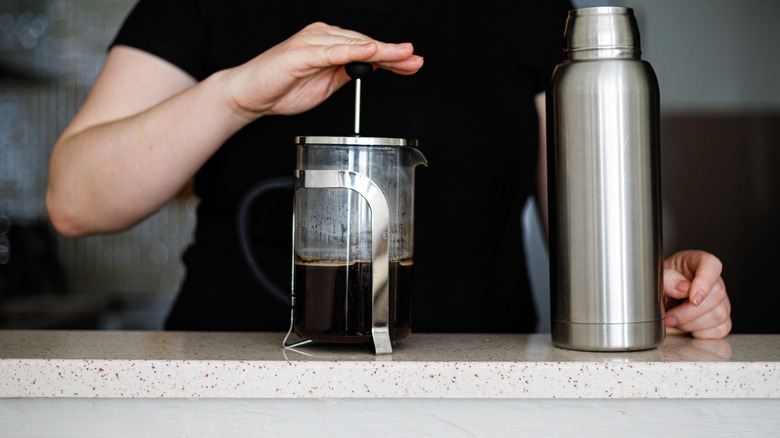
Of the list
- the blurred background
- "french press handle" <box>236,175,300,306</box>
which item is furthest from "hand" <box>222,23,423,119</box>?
the blurred background

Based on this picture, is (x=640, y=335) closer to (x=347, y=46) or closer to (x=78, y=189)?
(x=347, y=46)

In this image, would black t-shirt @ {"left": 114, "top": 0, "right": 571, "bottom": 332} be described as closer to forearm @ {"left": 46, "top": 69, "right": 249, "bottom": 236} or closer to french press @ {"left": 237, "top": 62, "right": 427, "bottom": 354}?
forearm @ {"left": 46, "top": 69, "right": 249, "bottom": 236}

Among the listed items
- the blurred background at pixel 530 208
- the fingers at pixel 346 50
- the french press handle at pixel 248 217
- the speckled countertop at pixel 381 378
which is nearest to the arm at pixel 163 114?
the fingers at pixel 346 50

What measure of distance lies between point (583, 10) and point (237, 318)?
2.31 feet

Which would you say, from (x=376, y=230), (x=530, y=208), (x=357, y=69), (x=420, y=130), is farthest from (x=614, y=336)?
(x=530, y=208)

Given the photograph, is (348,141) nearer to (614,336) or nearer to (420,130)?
(614,336)

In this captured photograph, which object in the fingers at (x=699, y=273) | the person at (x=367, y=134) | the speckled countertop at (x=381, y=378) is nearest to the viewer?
the speckled countertop at (x=381, y=378)

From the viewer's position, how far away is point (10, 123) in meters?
3.01

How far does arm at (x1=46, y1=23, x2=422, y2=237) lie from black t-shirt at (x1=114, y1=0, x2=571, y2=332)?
69 millimetres

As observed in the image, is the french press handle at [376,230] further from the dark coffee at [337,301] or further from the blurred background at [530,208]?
the blurred background at [530,208]

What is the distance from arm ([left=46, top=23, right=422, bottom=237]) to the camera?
2.65 ft

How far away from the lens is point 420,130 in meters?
1.20

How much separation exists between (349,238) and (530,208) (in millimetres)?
2313

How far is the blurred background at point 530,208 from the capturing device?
8.55 ft
